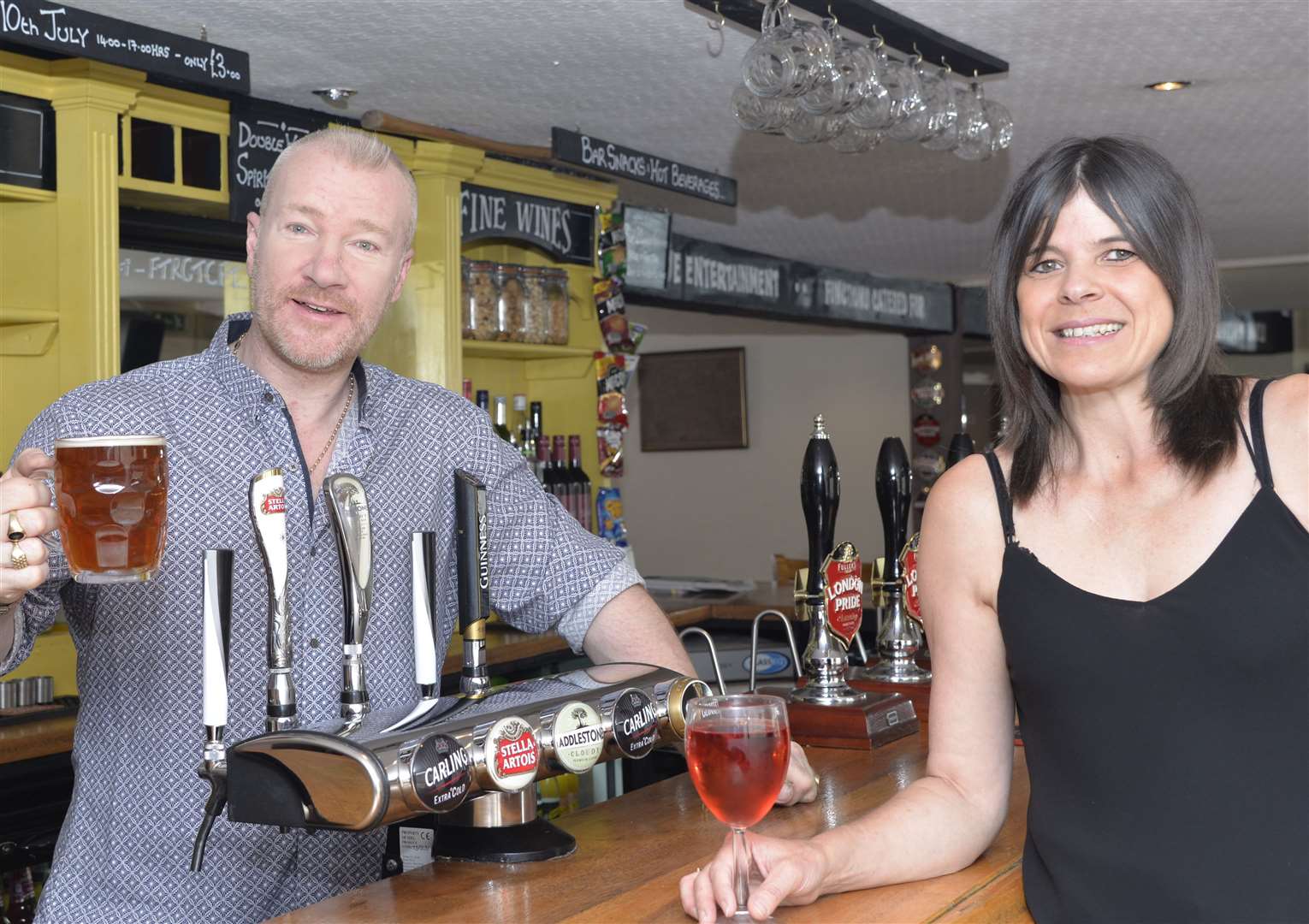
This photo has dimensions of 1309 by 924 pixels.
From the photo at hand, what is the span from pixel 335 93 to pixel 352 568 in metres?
2.60

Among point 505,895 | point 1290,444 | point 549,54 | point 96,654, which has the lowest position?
point 505,895

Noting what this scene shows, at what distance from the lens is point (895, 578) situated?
7.61ft

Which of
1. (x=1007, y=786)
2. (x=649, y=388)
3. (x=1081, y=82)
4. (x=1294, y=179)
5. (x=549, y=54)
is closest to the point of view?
(x=1007, y=786)

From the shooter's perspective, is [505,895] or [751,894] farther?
[505,895]

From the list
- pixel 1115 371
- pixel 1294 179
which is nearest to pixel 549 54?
pixel 1115 371

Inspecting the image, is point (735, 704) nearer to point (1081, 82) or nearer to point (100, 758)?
point (100, 758)

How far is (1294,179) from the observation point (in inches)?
205

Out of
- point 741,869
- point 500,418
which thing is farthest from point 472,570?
point 500,418

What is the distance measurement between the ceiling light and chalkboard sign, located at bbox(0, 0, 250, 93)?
0.66m

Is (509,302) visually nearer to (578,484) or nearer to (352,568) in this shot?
(578,484)

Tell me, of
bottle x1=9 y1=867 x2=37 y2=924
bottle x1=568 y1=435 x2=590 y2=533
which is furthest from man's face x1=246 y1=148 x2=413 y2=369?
→ bottle x1=568 y1=435 x2=590 y2=533

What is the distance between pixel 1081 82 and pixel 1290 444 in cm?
274

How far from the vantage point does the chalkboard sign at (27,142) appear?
122 inches

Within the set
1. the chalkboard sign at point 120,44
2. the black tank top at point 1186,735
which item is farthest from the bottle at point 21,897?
the black tank top at point 1186,735
